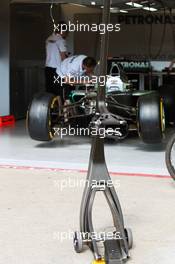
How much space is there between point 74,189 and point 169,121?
4.65 metres

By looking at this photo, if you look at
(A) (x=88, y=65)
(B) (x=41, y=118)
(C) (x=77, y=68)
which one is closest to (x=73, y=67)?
(C) (x=77, y=68)

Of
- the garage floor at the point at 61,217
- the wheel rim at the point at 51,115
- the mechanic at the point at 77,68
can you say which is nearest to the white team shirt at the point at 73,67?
the mechanic at the point at 77,68

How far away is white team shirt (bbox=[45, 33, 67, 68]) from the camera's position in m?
9.71

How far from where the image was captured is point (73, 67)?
8797mm

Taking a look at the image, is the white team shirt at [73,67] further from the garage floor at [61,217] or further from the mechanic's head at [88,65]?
the garage floor at [61,217]

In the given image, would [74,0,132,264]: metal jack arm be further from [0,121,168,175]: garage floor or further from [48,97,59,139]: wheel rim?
[48,97,59,139]: wheel rim

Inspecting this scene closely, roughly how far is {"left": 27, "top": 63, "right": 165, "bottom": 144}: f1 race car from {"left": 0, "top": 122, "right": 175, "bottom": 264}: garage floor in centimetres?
30

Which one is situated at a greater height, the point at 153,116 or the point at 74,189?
the point at 153,116

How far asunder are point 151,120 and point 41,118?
1.52 metres

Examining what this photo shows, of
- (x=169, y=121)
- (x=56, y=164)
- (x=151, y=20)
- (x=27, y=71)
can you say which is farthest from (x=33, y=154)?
(x=151, y=20)

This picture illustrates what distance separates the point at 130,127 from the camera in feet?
28.5

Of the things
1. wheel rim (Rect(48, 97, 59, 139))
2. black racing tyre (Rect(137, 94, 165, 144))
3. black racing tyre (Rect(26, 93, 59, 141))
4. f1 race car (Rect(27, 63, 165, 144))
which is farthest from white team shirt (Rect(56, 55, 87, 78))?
black racing tyre (Rect(137, 94, 165, 144))

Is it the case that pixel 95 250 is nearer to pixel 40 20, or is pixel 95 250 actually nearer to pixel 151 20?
pixel 40 20

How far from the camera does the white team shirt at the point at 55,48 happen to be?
971cm
